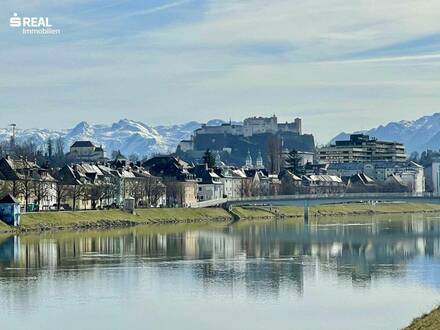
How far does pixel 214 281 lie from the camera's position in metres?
47.0

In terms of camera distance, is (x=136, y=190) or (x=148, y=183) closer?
(x=136, y=190)

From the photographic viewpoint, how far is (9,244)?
6606 centimetres

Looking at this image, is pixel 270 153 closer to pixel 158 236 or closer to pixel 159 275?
pixel 158 236

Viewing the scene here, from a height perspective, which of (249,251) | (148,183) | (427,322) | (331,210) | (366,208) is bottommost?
(427,322)

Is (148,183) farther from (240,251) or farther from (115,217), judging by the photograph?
(240,251)

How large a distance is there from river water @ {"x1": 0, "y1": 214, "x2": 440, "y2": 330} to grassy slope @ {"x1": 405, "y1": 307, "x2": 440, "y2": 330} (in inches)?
38.6

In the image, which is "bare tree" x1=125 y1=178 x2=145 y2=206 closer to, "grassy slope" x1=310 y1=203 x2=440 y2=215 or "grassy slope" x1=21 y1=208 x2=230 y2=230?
"grassy slope" x1=21 y1=208 x2=230 y2=230

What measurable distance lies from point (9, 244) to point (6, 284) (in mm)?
20672

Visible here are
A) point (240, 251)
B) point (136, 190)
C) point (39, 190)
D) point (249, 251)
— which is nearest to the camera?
point (240, 251)

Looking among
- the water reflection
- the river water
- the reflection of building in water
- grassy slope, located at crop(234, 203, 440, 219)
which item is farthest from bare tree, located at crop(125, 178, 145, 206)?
the river water

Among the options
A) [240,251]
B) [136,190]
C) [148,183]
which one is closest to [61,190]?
[136,190]

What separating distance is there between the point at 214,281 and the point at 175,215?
184 feet

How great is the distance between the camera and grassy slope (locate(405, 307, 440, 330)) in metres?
31.7

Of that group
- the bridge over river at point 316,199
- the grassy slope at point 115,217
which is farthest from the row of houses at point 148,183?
the bridge over river at point 316,199
